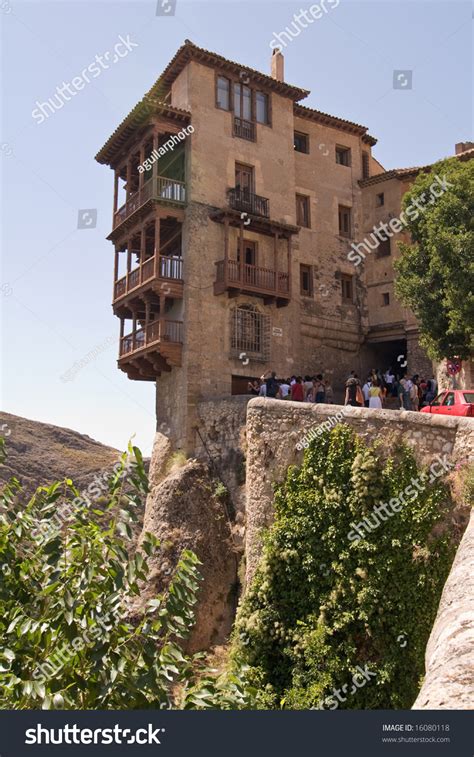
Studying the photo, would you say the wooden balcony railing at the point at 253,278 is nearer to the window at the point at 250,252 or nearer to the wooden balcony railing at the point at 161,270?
the window at the point at 250,252

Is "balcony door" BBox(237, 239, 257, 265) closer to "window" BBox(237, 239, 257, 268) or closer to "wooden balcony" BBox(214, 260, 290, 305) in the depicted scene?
"window" BBox(237, 239, 257, 268)

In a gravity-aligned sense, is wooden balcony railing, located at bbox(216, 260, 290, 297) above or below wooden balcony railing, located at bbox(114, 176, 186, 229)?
→ below

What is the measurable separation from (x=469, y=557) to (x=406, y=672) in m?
6.77

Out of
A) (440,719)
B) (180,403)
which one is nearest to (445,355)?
(180,403)

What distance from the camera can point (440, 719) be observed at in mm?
5004

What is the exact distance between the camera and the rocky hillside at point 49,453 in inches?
2067

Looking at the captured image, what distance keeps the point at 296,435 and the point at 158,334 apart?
10967 millimetres

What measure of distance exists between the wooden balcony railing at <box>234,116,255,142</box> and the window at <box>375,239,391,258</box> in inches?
308

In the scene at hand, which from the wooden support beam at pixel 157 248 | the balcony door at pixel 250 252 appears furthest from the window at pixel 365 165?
the wooden support beam at pixel 157 248

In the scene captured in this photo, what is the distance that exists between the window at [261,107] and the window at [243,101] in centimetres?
34

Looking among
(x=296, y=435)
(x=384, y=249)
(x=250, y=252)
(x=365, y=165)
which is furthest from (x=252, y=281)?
(x=296, y=435)

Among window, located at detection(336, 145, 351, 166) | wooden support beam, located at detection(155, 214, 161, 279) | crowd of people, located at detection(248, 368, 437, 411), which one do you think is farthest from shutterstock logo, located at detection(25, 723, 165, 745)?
window, located at detection(336, 145, 351, 166)

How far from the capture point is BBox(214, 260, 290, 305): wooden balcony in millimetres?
27250

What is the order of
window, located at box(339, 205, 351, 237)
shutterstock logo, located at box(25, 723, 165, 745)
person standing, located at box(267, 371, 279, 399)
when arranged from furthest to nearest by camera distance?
window, located at box(339, 205, 351, 237), person standing, located at box(267, 371, 279, 399), shutterstock logo, located at box(25, 723, 165, 745)
